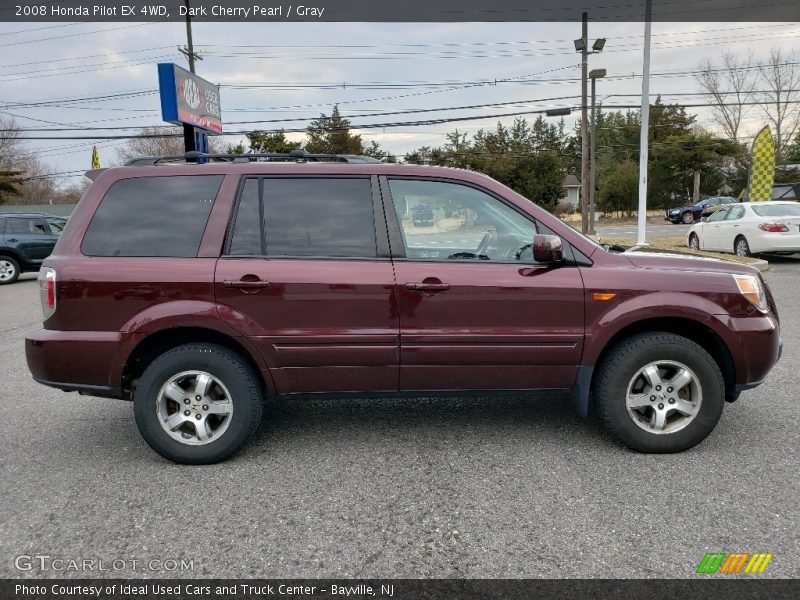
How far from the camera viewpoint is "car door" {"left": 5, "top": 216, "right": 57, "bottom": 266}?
14336mm

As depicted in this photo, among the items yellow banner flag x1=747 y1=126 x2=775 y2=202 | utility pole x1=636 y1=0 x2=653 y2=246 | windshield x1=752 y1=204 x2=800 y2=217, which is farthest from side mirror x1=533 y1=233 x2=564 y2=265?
yellow banner flag x1=747 y1=126 x2=775 y2=202

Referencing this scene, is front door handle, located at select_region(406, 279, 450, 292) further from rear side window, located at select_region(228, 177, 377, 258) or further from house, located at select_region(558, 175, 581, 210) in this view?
house, located at select_region(558, 175, 581, 210)

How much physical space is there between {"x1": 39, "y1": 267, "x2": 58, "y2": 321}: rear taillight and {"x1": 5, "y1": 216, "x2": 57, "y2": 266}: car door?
12.9 m

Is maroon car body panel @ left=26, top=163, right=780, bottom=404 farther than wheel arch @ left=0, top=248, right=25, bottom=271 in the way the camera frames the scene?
No

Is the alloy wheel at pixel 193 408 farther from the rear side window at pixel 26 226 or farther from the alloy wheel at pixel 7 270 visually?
the alloy wheel at pixel 7 270

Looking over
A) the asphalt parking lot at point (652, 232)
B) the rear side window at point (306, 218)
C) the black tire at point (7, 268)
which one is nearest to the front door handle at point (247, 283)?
the rear side window at point (306, 218)

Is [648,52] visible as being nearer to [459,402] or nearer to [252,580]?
[459,402]

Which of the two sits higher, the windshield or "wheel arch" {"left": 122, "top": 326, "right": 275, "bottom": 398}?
the windshield

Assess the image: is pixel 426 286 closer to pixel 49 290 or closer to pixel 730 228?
pixel 49 290

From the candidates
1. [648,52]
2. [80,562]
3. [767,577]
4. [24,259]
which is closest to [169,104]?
[24,259]

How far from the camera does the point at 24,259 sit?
1449 cm

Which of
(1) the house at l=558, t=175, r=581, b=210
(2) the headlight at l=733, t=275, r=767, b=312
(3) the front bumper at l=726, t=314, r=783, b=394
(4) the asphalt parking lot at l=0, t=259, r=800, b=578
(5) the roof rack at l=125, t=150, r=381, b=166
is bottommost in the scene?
(4) the asphalt parking lot at l=0, t=259, r=800, b=578

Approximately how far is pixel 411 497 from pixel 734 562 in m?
1.50

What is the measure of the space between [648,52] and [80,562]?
1711 cm
